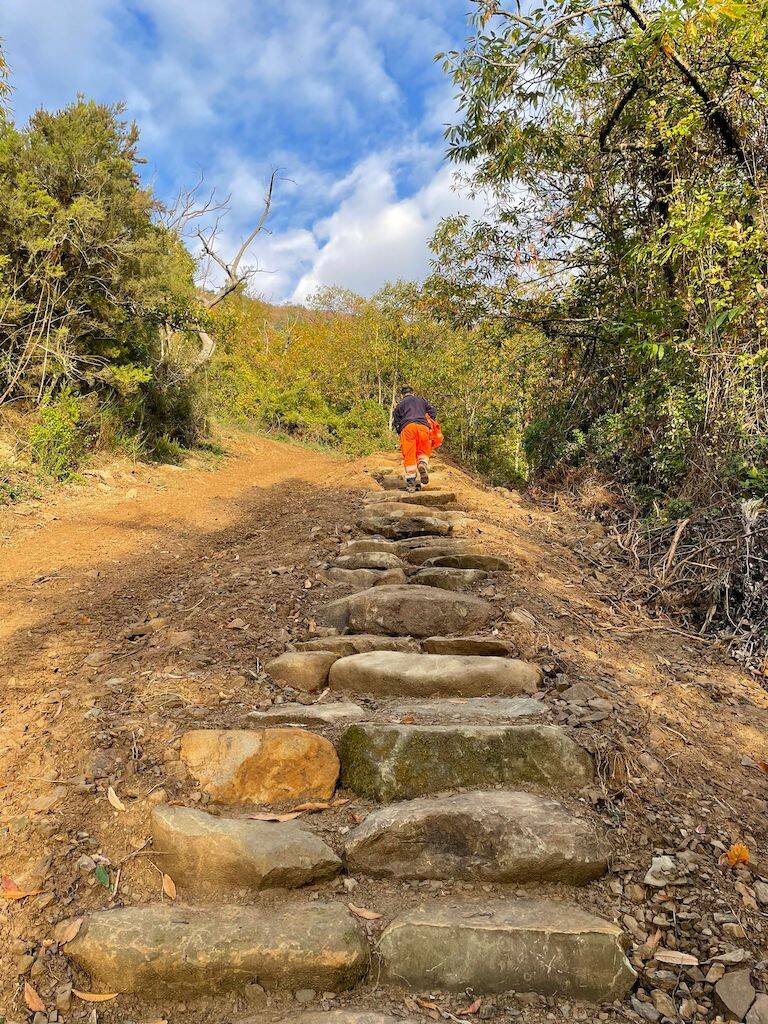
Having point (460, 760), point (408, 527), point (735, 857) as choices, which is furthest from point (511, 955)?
point (408, 527)

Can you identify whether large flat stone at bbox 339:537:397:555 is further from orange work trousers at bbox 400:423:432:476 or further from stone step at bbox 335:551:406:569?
orange work trousers at bbox 400:423:432:476

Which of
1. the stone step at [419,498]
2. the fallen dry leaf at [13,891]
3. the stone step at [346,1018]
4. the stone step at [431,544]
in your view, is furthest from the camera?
the stone step at [419,498]

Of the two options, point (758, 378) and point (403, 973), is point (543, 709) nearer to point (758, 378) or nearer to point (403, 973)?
point (403, 973)

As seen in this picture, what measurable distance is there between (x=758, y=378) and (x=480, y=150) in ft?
12.0

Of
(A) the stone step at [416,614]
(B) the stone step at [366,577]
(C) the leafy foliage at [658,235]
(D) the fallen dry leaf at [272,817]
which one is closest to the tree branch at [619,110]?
(C) the leafy foliage at [658,235]

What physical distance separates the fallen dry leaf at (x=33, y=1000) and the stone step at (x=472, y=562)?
3240 millimetres

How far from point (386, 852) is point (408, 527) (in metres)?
3.55

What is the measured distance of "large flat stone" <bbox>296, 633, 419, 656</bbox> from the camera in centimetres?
325

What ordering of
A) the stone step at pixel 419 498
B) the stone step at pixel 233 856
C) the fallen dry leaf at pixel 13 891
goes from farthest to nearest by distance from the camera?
the stone step at pixel 419 498, the stone step at pixel 233 856, the fallen dry leaf at pixel 13 891

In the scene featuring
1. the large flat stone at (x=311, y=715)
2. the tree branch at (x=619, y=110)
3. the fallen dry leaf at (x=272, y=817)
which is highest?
the tree branch at (x=619, y=110)

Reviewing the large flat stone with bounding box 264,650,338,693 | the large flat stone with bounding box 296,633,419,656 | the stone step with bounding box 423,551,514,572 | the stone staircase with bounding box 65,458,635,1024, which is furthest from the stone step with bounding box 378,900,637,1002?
the stone step with bounding box 423,551,514,572

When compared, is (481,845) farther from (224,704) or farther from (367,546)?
(367,546)

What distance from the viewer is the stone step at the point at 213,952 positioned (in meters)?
1.53

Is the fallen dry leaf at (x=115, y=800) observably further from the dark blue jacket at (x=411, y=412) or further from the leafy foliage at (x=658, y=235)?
the dark blue jacket at (x=411, y=412)
